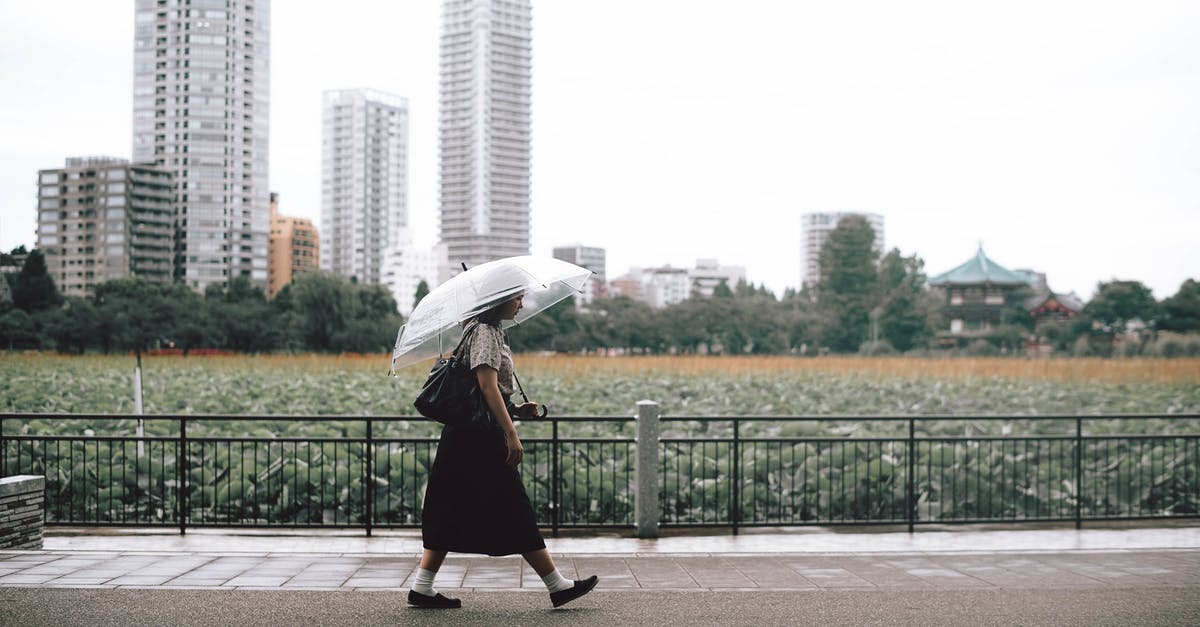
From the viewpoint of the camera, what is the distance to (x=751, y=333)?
6141 centimetres

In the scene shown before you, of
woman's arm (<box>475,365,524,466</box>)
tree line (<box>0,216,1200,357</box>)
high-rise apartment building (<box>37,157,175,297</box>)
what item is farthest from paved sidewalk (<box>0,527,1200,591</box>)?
high-rise apartment building (<box>37,157,175,297</box>)

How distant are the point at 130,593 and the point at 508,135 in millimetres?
114480

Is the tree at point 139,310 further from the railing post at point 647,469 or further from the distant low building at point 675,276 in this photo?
the distant low building at point 675,276

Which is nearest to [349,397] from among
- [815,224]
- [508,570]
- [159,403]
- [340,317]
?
[159,403]

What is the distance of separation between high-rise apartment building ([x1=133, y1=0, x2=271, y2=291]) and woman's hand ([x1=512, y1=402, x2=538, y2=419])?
216 feet

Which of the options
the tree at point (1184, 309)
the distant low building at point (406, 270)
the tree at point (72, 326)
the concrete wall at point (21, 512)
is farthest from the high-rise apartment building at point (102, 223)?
the distant low building at point (406, 270)

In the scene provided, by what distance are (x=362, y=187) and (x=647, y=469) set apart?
166 metres

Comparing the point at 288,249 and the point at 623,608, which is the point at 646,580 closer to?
the point at 623,608

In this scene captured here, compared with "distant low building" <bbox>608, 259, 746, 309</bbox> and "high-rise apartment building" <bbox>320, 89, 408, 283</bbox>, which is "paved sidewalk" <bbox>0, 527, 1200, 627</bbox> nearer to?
"distant low building" <bbox>608, 259, 746, 309</bbox>

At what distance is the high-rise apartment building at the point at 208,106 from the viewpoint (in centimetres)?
7169

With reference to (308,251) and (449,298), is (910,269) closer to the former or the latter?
(308,251)

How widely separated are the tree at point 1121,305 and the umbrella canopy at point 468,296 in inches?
2047

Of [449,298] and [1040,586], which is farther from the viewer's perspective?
[1040,586]

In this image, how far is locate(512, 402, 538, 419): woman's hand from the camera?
6.08m
